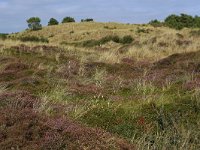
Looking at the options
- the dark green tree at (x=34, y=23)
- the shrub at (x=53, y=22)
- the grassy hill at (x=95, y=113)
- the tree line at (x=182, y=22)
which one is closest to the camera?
the grassy hill at (x=95, y=113)

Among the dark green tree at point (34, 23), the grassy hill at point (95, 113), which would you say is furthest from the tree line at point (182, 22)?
the grassy hill at point (95, 113)

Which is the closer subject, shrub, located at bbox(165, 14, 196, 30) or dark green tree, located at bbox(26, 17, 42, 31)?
shrub, located at bbox(165, 14, 196, 30)

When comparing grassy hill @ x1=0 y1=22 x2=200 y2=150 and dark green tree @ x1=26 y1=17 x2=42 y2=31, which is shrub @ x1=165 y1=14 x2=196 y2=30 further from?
grassy hill @ x1=0 y1=22 x2=200 y2=150

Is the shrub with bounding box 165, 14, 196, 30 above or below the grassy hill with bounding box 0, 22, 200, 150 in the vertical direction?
above

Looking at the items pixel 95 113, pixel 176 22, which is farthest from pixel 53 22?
pixel 95 113

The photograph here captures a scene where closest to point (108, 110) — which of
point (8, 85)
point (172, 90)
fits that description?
point (172, 90)

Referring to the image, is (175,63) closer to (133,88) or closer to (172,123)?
(133,88)

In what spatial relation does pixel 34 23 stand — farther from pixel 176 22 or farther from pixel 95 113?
pixel 95 113

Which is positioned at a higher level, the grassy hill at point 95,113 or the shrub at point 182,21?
the shrub at point 182,21

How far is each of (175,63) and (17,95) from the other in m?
13.7

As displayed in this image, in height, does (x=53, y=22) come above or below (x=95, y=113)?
above

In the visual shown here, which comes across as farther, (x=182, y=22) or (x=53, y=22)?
(x=53, y=22)

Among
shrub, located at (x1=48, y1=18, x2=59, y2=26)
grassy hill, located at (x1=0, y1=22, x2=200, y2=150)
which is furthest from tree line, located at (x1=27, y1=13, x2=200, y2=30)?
grassy hill, located at (x1=0, y1=22, x2=200, y2=150)

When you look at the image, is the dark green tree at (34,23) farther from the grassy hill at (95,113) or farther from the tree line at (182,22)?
the grassy hill at (95,113)
